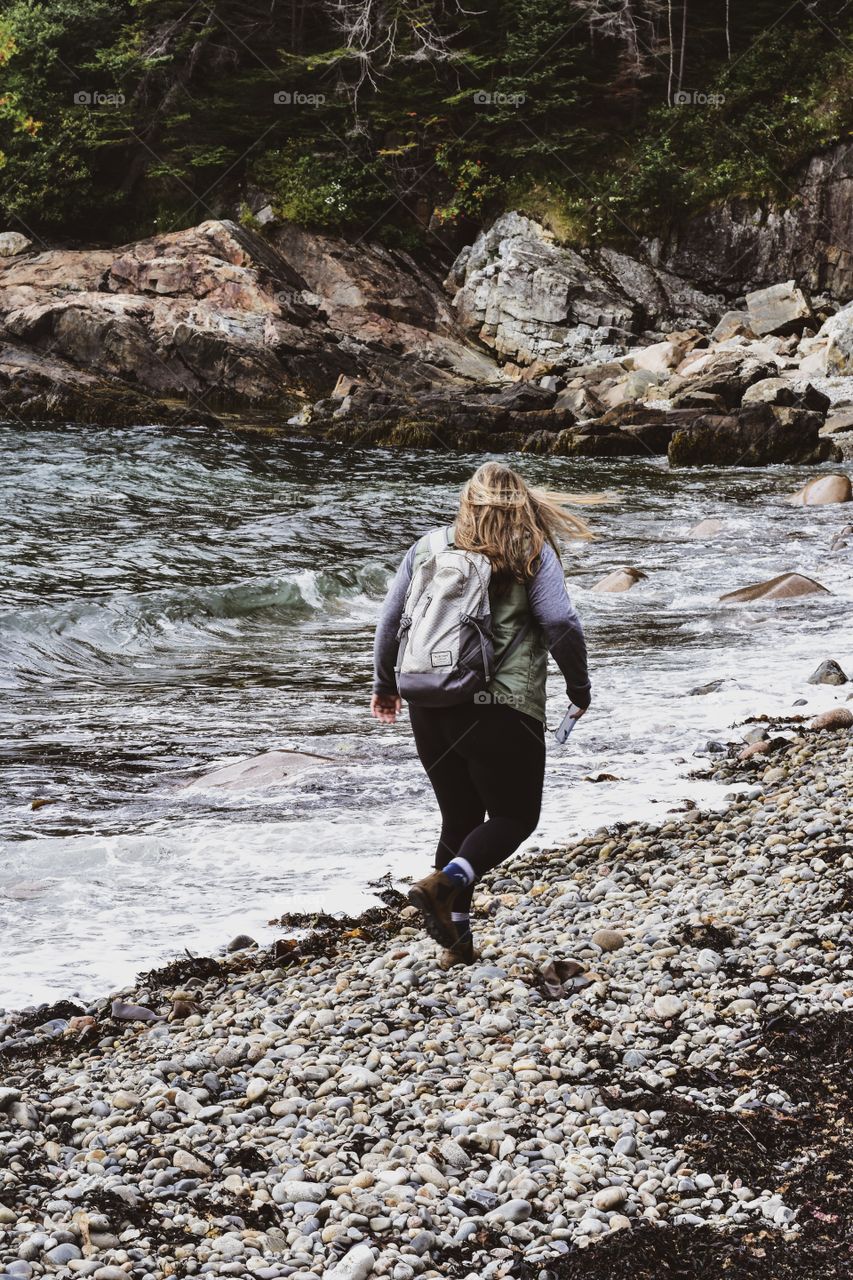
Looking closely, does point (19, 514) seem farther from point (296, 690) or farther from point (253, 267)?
point (253, 267)

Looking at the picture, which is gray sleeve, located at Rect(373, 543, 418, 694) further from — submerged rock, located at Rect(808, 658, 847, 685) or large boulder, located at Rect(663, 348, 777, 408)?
large boulder, located at Rect(663, 348, 777, 408)

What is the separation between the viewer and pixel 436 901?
3.85m

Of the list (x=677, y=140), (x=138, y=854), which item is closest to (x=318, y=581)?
(x=138, y=854)

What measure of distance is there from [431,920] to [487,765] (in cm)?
54

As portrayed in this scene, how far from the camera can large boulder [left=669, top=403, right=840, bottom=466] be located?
2047 cm

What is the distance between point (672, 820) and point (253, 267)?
27.4m

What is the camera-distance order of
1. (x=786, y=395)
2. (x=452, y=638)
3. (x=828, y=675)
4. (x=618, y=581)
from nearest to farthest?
(x=452, y=638), (x=828, y=675), (x=618, y=581), (x=786, y=395)

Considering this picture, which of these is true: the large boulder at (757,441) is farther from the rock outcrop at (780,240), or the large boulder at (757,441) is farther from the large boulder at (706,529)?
the rock outcrop at (780,240)

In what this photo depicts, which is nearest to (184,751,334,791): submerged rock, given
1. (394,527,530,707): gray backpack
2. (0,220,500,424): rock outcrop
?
(394,527,530,707): gray backpack
